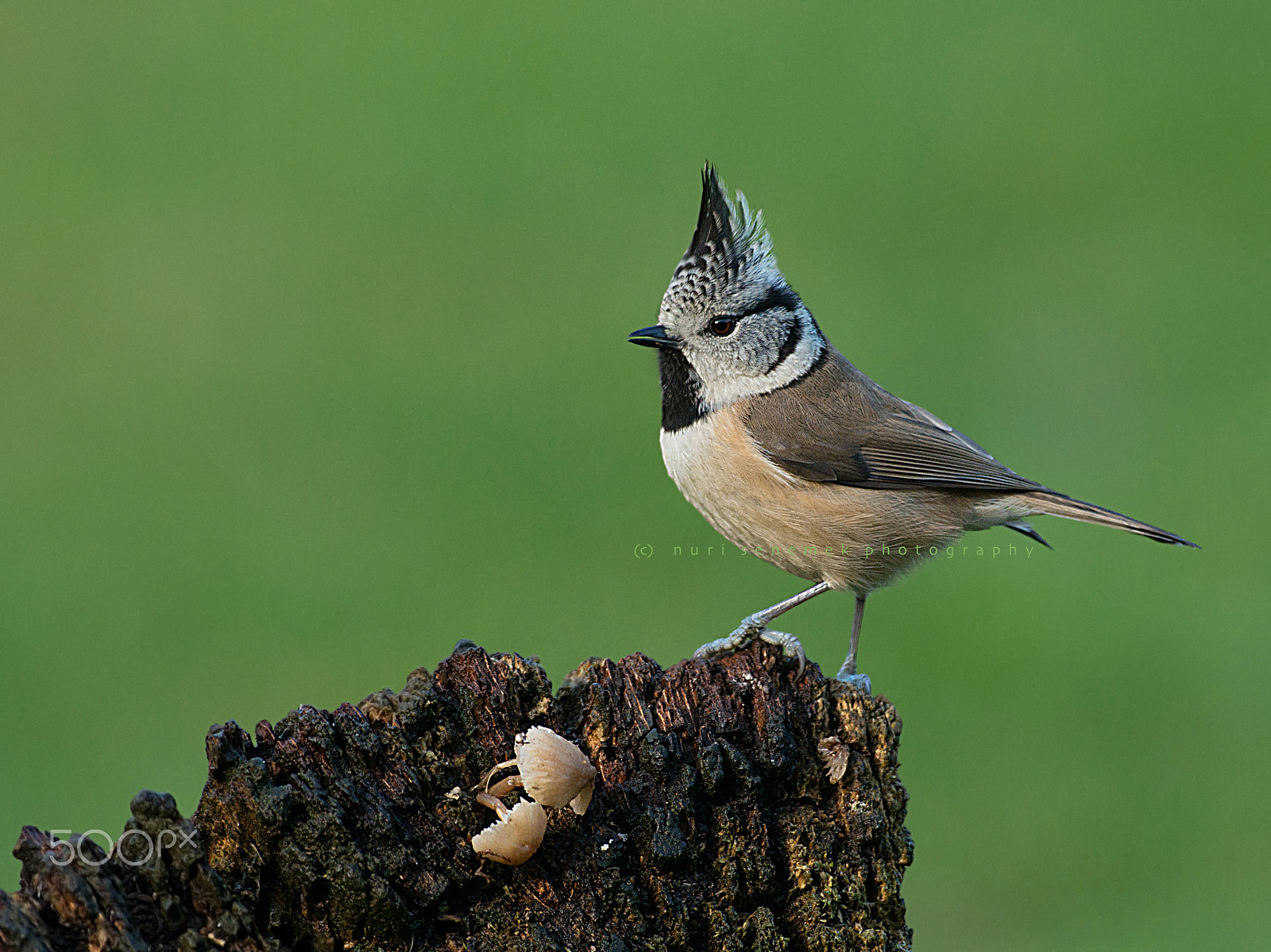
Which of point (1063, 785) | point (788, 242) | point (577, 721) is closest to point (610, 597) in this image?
point (1063, 785)

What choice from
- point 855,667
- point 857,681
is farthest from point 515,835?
point 855,667

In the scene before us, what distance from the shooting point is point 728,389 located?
17.5 feet

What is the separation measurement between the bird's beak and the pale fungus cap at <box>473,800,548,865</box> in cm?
268

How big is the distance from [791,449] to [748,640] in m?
1.21

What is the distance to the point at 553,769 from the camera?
2.92m

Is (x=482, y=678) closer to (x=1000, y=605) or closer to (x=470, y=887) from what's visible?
(x=470, y=887)

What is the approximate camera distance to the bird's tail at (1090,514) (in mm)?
4836

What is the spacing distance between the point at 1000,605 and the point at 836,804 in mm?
5027

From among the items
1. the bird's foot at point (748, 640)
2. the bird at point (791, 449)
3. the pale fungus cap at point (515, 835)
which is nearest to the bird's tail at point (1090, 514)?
the bird at point (791, 449)

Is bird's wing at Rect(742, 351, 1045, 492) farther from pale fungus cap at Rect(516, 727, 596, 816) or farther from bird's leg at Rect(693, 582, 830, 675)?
pale fungus cap at Rect(516, 727, 596, 816)

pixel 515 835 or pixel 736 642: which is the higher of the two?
pixel 736 642

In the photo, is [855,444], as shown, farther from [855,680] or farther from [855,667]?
[855,680]

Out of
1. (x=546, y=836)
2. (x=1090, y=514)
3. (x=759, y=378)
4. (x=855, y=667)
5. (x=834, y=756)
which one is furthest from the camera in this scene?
(x=759, y=378)

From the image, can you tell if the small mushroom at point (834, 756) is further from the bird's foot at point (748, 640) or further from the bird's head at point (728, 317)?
the bird's head at point (728, 317)
